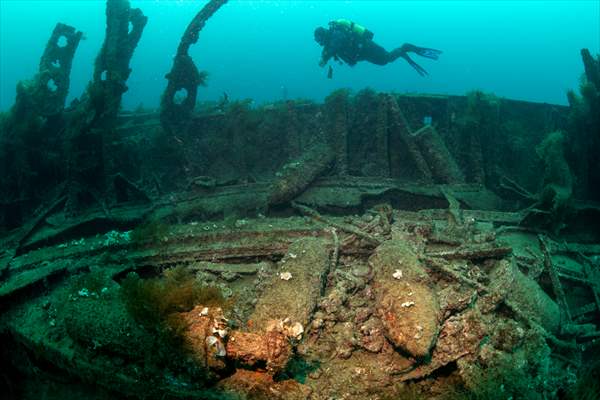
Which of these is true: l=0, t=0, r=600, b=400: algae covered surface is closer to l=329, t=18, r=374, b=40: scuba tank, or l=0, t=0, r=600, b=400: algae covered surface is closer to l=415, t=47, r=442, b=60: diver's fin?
l=329, t=18, r=374, b=40: scuba tank

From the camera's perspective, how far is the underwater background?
87688 mm

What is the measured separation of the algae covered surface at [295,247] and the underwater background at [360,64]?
2465 inches

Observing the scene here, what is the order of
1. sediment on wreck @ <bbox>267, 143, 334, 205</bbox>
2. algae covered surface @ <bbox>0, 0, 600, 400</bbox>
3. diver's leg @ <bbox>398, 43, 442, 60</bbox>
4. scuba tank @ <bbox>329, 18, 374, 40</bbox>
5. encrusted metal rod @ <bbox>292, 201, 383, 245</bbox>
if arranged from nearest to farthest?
1. algae covered surface @ <bbox>0, 0, 600, 400</bbox>
2. encrusted metal rod @ <bbox>292, 201, 383, 245</bbox>
3. sediment on wreck @ <bbox>267, 143, 334, 205</bbox>
4. scuba tank @ <bbox>329, 18, 374, 40</bbox>
5. diver's leg @ <bbox>398, 43, 442, 60</bbox>

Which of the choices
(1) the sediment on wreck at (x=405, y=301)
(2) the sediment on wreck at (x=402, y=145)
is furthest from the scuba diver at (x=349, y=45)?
(1) the sediment on wreck at (x=405, y=301)

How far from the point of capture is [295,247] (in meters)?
5.52

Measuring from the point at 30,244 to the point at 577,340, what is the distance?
8719mm

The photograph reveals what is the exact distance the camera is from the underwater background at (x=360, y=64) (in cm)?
8769

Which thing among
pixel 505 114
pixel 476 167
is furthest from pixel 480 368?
pixel 505 114

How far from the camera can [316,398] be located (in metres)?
3.58

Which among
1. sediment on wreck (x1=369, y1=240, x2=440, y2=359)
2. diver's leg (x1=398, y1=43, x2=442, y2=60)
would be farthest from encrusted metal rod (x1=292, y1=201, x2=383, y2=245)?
diver's leg (x1=398, y1=43, x2=442, y2=60)

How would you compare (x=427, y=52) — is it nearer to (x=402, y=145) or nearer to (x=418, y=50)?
(x=418, y=50)

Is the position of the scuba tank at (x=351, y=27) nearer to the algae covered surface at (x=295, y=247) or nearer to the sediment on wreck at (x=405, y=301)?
the algae covered surface at (x=295, y=247)

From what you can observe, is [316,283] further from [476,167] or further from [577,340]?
[476,167]

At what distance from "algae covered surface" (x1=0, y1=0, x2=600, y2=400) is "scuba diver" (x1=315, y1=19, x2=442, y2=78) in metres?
3.98
